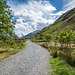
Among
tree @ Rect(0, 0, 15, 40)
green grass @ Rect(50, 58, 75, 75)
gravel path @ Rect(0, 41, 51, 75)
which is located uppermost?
tree @ Rect(0, 0, 15, 40)

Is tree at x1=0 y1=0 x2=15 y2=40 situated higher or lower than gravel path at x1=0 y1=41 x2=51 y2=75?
higher

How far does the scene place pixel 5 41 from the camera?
18.2m

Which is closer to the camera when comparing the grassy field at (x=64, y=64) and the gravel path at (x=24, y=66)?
the grassy field at (x=64, y=64)

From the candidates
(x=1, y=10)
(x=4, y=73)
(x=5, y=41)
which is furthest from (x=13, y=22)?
(x=4, y=73)

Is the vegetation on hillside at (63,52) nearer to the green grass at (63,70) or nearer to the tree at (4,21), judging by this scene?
the green grass at (63,70)

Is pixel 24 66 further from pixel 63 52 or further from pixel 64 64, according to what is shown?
pixel 63 52

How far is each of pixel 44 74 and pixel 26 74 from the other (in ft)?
7.06

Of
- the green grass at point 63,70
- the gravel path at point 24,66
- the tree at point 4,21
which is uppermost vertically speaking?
the tree at point 4,21

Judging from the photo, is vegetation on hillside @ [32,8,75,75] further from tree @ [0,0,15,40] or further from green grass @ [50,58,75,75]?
tree @ [0,0,15,40]

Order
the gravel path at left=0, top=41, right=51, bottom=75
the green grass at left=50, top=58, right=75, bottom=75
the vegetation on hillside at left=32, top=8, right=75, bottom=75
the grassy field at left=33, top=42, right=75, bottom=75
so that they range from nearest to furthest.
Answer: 1. the green grass at left=50, top=58, right=75, bottom=75
2. the grassy field at left=33, top=42, right=75, bottom=75
3. the gravel path at left=0, top=41, right=51, bottom=75
4. the vegetation on hillside at left=32, top=8, right=75, bottom=75

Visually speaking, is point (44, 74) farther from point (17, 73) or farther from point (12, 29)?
point (12, 29)

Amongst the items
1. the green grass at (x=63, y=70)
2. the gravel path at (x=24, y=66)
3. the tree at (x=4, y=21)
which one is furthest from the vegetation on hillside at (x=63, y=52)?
the tree at (x=4, y=21)

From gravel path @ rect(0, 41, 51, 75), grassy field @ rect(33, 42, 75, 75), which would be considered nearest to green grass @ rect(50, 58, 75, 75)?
grassy field @ rect(33, 42, 75, 75)

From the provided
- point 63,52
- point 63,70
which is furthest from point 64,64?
point 63,52
